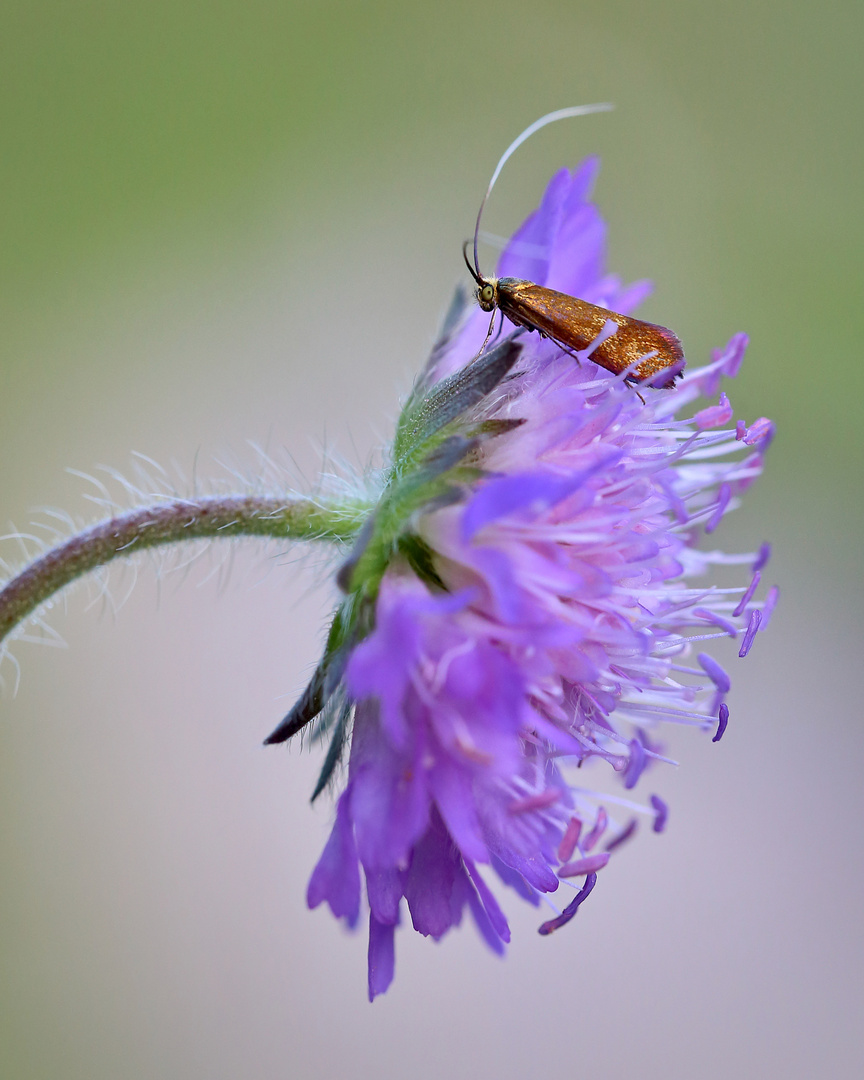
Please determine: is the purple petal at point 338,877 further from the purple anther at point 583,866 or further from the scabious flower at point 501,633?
the purple anther at point 583,866

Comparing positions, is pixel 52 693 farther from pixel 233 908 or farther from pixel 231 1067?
pixel 231 1067

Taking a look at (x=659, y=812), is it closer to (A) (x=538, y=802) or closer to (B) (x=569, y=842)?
(B) (x=569, y=842)

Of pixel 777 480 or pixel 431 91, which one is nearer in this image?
pixel 777 480

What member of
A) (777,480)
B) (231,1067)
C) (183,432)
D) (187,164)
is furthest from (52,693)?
(777,480)

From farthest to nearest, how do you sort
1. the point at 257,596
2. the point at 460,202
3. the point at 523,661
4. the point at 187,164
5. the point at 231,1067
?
the point at 460,202 → the point at 187,164 → the point at 257,596 → the point at 231,1067 → the point at 523,661

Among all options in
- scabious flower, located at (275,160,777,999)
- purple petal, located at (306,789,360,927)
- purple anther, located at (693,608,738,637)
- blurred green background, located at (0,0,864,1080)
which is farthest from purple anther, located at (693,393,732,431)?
blurred green background, located at (0,0,864,1080)
